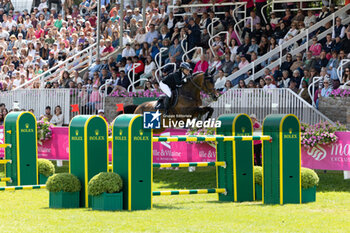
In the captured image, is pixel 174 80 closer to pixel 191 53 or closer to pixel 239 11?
pixel 191 53

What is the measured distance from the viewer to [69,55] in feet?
96.4

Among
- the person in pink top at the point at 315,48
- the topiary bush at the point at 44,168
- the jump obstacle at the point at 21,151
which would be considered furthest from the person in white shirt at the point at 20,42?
the jump obstacle at the point at 21,151

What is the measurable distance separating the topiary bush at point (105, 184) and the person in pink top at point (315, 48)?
11995 mm

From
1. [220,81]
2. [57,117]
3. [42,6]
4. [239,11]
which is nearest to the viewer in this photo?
[220,81]

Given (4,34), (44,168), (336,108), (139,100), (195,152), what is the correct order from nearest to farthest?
1. (44,168)
2. (195,152)
3. (336,108)
4. (139,100)
5. (4,34)

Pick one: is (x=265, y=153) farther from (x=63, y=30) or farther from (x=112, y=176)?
(x=63, y=30)

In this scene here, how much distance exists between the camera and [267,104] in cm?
1975

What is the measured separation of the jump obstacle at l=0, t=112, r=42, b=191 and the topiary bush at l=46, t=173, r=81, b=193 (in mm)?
2626

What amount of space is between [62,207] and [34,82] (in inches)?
648

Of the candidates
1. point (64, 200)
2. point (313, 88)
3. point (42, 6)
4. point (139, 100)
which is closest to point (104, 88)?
point (139, 100)

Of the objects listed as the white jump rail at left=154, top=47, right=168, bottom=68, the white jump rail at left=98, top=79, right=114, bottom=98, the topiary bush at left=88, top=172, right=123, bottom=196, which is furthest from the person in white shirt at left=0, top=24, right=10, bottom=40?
the topiary bush at left=88, top=172, right=123, bottom=196

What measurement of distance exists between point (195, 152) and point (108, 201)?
21.1ft

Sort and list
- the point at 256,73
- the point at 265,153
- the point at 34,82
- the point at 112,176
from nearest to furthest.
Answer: the point at 112,176
the point at 265,153
the point at 256,73
the point at 34,82

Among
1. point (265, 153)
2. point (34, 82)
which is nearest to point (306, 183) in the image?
point (265, 153)
